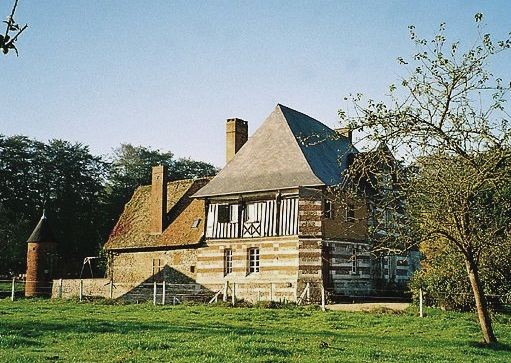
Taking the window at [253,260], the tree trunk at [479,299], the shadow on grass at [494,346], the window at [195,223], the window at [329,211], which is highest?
the window at [329,211]

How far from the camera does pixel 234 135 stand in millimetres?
33938

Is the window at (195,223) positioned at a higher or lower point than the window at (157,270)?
higher

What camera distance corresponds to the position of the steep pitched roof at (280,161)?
95.7 feet

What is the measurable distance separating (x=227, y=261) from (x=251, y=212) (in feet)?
8.60

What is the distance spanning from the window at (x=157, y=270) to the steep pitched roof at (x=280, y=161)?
14.2 feet

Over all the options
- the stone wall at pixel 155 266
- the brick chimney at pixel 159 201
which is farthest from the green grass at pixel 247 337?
the brick chimney at pixel 159 201

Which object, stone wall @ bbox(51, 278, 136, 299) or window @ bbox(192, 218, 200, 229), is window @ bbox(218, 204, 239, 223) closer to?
window @ bbox(192, 218, 200, 229)

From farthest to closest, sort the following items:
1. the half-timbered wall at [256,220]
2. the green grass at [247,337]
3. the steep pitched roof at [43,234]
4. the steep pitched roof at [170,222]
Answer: the steep pitched roof at [43,234] → the steep pitched roof at [170,222] → the half-timbered wall at [256,220] → the green grass at [247,337]

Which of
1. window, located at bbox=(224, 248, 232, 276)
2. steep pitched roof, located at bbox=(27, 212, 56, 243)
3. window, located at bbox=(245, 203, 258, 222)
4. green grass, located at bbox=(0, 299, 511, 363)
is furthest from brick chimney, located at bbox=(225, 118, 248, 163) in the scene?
green grass, located at bbox=(0, 299, 511, 363)

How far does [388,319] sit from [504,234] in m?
4.58

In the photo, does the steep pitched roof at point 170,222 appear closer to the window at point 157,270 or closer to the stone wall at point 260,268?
the window at point 157,270

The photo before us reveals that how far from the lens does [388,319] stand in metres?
20.3

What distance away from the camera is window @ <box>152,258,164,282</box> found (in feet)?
109

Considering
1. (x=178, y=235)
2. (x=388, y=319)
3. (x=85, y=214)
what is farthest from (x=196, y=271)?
(x=85, y=214)
